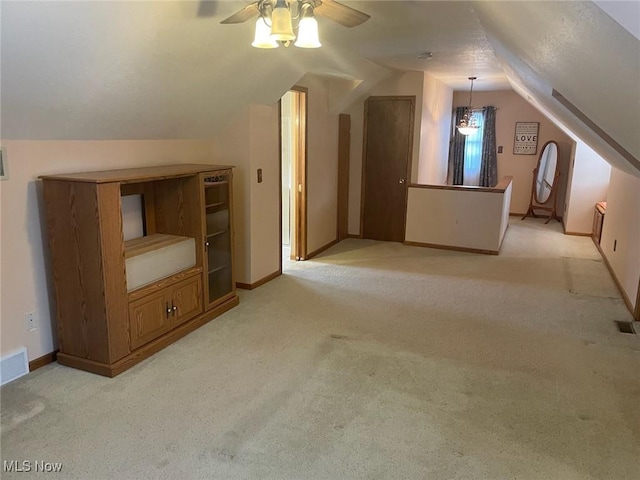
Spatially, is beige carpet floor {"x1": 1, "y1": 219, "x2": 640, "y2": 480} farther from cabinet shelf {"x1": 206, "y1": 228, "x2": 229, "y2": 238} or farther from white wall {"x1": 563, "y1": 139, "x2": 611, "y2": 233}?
white wall {"x1": 563, "y1": 139, "x2": 611, "y2": 233}

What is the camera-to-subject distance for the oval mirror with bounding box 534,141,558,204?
28.4ft

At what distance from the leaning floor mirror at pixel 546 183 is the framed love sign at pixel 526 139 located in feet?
0.70

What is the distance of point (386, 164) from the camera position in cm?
658

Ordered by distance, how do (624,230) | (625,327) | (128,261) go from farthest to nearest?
(624,230) → (625,327) → (128,261)

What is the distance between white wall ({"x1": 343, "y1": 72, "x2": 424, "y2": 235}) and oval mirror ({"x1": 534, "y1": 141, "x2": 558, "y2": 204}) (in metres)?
3.63

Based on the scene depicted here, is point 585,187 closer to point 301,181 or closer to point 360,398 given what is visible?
point 301,181

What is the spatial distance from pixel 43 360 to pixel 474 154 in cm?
831

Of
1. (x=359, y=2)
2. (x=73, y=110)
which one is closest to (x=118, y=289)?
(x=73, y=110)

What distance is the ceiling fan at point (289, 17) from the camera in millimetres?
2162

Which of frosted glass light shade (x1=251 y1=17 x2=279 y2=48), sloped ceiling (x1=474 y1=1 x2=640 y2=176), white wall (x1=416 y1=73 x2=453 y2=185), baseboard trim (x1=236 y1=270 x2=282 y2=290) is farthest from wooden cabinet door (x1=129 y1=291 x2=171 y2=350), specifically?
white wall (x1=416 y1=73 x2=453 y2=185)

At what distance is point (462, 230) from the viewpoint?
6191 millimetres

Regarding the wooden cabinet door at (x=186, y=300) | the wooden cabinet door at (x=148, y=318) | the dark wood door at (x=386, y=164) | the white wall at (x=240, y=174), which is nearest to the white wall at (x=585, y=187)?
the dark wood door at (x=386, y=164)

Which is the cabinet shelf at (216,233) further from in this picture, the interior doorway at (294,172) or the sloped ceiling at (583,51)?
the sloped ceiling at (583,51)

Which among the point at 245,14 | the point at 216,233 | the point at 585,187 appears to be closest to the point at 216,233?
the point at 216,233
